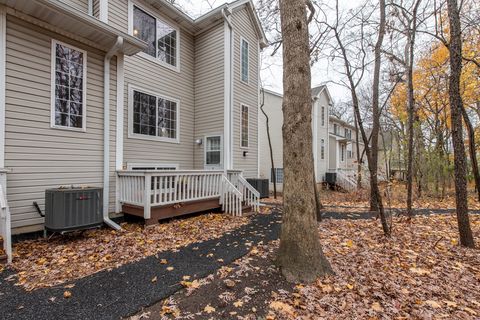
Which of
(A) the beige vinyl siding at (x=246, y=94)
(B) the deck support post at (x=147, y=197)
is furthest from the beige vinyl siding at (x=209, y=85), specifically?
(B) the deck support post at (x=147, y=197)

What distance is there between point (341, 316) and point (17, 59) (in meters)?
7.03

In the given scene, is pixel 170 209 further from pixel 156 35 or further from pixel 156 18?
pixel 156 18

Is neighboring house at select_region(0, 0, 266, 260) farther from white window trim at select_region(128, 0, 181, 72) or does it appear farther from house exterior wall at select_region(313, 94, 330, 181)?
house exterior wall at select_region(313, 94, 330, 181)

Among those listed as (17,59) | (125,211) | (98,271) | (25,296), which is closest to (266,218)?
(125,211)

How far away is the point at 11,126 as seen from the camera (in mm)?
4746

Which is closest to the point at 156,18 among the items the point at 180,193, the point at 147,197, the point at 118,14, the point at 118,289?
the point at 118,14

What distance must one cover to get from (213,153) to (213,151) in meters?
0.08

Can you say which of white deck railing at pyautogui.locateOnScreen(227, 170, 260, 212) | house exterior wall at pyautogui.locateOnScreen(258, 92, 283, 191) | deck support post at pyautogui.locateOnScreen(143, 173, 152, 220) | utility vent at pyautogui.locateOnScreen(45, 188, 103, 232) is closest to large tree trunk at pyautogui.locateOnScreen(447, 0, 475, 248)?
white deck railing at pyautogui.locateOnScreen(227, 170, 260, 212)

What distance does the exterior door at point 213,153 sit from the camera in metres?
9.09

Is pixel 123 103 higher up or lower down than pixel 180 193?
higher up

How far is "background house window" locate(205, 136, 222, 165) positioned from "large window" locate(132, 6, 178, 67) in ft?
10.1

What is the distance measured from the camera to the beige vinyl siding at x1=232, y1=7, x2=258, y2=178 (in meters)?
9.62

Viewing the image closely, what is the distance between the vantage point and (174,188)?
21.2ft

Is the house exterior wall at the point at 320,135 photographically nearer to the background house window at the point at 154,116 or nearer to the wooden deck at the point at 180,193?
the wooden deck at the point at 180,193
